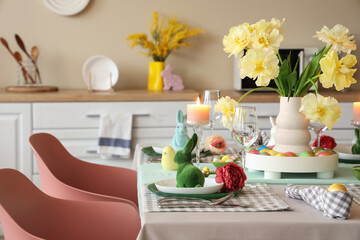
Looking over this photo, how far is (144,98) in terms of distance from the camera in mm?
3508

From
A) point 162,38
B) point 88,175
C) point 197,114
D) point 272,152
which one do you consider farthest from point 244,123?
point 162,38

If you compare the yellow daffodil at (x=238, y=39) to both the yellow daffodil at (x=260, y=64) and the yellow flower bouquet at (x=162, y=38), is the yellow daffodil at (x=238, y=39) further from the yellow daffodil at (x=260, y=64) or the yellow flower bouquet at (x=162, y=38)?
the yellow flower bouquet at (x=162, y=38)

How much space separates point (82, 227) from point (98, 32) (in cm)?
239

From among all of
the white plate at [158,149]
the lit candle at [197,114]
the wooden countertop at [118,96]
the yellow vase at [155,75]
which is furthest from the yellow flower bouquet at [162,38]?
the lit candle at [197,114]

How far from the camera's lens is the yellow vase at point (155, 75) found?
3.90 metres

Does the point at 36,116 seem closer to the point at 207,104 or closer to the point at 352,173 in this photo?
the point at 207,104

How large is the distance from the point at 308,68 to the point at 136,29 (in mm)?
Answer: 2274

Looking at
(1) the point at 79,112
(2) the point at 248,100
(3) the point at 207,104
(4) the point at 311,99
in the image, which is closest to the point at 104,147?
(1) the point at 79,112

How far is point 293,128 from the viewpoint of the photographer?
6.28 ft

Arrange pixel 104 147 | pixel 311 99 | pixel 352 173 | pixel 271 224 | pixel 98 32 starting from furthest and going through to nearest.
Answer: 1. pixel 98 32
2. pixel 104 147
3. pixel 352 173
4. pixel 311 99
5. pixel 271 224

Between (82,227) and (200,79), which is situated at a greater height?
(200,79)

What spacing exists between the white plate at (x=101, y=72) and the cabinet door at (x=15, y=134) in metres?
0.56

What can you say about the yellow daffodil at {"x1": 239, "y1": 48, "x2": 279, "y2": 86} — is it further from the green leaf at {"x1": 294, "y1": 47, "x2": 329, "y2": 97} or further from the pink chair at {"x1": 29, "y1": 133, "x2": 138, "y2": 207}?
the pink chair at {"x1": 29, "y1": 133, "x2": 138, "y2": 207}

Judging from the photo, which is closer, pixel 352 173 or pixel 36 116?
pixel 352 173
